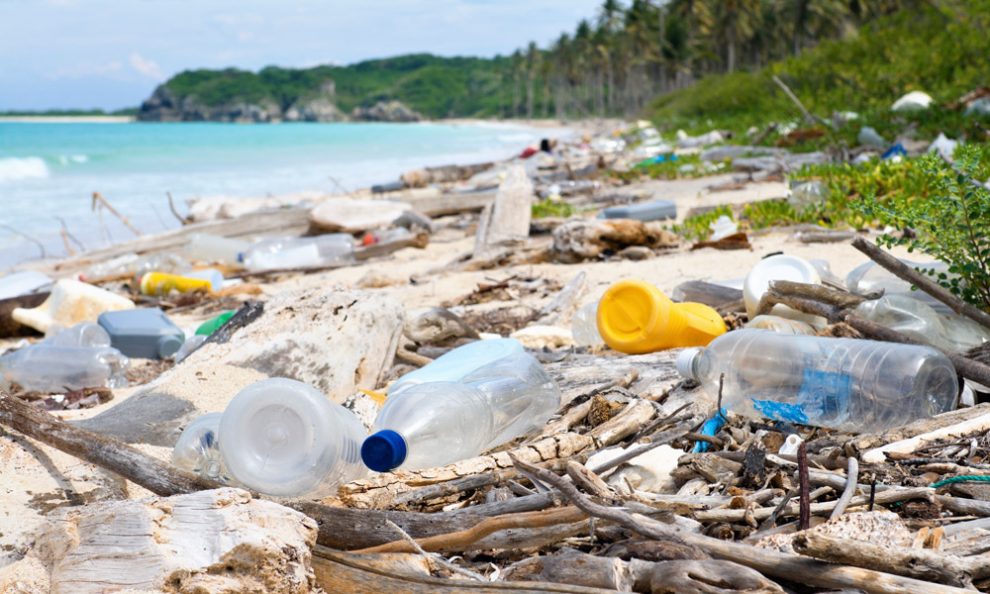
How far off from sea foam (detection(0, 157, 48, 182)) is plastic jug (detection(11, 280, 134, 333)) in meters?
24.6

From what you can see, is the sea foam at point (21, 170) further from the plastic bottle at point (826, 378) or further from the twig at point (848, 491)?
the twig at point (848, 491)

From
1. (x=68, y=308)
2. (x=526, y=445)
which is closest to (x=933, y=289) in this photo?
(x=526, y=445)

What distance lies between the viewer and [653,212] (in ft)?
27.5

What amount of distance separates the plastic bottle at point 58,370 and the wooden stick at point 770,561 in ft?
10.3

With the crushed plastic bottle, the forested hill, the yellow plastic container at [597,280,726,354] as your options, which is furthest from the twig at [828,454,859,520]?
the forested hill

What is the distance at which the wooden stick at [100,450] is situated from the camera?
2.10m

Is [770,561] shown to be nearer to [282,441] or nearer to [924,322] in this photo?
[282,441]

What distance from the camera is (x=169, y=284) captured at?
700 cm

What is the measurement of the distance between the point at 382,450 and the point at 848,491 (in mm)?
1022

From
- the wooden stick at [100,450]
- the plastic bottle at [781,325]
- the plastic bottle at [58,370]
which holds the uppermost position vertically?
the plastic bottle at [781,325]

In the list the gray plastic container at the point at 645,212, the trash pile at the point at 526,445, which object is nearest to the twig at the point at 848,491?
the trash pile at the point at 526,445

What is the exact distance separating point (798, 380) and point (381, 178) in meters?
20.3

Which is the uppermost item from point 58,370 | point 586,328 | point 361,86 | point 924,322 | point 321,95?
point 361,86

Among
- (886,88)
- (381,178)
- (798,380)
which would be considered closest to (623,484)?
(798,380)
